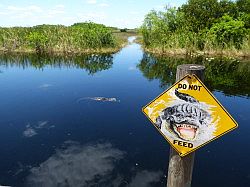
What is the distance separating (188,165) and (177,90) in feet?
2.57

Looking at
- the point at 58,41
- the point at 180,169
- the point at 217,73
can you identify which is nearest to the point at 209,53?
the point at 217,73

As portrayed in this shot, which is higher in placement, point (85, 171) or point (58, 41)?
point (58, 41)

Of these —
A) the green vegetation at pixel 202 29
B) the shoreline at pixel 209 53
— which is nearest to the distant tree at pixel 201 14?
the green vegetation at pixel 202 29

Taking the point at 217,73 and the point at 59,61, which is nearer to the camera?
the point at 217,73

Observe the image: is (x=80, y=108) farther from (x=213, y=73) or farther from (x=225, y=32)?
(x=225, y=32)

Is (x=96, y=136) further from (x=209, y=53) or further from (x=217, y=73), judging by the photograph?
(x=209, y=53)

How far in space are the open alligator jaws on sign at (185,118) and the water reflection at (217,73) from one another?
1113 cm

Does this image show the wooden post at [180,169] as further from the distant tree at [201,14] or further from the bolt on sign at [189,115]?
the distant tree at [201,14]

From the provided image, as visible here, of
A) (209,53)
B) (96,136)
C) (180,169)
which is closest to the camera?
(180,169)

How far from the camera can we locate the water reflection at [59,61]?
19750mm

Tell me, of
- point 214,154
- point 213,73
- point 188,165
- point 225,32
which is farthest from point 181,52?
point 188,165

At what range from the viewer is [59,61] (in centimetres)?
2184

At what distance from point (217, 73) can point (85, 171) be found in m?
13.6

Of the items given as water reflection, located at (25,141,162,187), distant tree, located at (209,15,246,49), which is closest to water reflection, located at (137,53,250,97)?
distant tree, located at (209,15,246,49)
